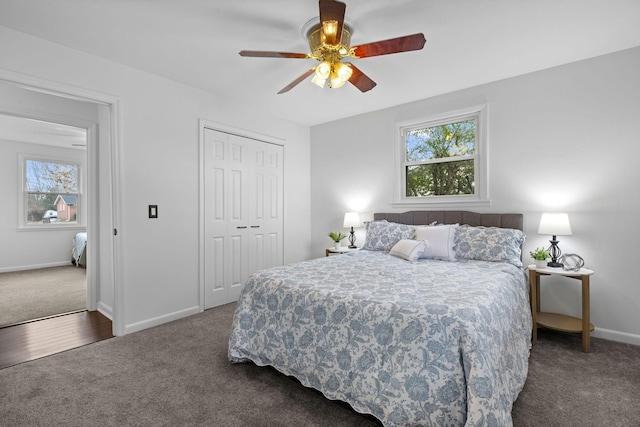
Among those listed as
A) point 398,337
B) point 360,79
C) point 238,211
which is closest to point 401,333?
point 398,337

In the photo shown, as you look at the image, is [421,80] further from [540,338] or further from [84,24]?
[84,24]

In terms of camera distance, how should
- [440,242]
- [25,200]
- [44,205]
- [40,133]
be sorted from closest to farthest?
[440,242]
[40,133]
[25,200]
[44,205]

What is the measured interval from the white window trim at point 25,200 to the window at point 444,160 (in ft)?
20.8

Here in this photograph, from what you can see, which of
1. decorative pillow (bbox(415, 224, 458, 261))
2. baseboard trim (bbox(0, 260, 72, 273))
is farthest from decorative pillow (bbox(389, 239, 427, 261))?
baseboard trim (bbox(0, 260, 72, 273))

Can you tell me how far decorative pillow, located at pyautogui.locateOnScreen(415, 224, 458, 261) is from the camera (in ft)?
9.50

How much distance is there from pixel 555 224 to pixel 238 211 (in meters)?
3.32

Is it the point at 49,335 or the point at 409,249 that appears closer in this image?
the point at 49,335

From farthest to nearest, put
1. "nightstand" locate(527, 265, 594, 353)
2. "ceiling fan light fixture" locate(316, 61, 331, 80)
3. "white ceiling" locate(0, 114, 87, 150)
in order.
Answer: "white ceiling" locate(0, 114, 87, 150) → "nightstand" locate(527, 265, 594, 353) → "ceiling fan light fixture" locate(316, 61, 331, 80)

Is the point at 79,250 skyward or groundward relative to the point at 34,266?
skyward

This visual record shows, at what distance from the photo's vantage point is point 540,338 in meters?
2.73

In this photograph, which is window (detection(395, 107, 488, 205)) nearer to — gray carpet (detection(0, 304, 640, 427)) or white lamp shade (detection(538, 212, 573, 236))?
white lamp shade (detection(538, 212, 573, 236))

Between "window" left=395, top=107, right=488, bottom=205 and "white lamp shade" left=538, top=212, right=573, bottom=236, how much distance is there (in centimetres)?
65

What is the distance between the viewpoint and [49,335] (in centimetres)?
279

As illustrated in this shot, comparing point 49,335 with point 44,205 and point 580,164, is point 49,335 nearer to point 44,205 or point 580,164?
point 44,205
